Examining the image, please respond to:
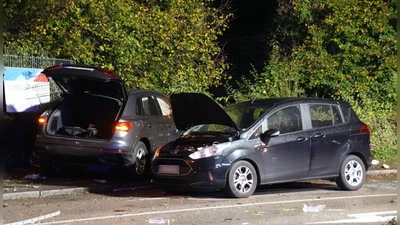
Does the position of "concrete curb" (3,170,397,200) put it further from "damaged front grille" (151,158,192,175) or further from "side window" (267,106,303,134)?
"side window" (267,106,303,134)

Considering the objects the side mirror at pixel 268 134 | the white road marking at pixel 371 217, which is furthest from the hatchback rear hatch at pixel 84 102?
the white road marking at pixel 371 217

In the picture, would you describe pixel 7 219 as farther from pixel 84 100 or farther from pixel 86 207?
pixel 84 100

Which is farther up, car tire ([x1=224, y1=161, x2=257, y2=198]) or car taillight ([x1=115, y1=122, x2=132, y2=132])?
car taillight ([x1=115, y1=122, x2=132, y2=132])

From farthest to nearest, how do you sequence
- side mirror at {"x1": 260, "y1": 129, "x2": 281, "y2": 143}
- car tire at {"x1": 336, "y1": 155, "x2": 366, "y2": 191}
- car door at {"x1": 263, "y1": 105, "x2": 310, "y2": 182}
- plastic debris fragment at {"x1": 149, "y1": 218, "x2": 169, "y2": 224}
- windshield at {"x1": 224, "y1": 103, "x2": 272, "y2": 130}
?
car tire at {"x1": 336, "y1": 155, "x2": 366, "y2": 191}
windshield at {"x1": 224, "y1": 103, "x2": 272, "y2": 130}
car door at {"x1": 263, "y1": 105, "x2": 310, "y2": 182}
side mirror at {"x1": 260, "y1": 129, "x2": 281, "y2": 143}
plastic debris fragment at {"x1": 149, "y1": 218, "x2": 169, "y2": 224}

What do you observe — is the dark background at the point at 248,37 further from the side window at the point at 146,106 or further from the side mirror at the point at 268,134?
the side mirror at the point at 268,134

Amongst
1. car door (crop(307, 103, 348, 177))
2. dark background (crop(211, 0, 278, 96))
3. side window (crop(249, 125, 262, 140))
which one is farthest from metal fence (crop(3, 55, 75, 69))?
car door (crop(307, 103, 348, 177))

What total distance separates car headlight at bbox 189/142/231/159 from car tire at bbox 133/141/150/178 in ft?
7.13

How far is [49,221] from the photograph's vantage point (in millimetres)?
10438

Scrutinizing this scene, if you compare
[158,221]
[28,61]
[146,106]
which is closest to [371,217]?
[158,221]

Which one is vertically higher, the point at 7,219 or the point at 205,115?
the point at 205,115

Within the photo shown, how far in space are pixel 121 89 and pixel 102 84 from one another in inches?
15.2

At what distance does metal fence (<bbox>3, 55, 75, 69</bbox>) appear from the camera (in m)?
16.4

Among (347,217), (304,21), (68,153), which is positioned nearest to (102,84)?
(68,153)

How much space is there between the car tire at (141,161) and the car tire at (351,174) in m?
3.82
